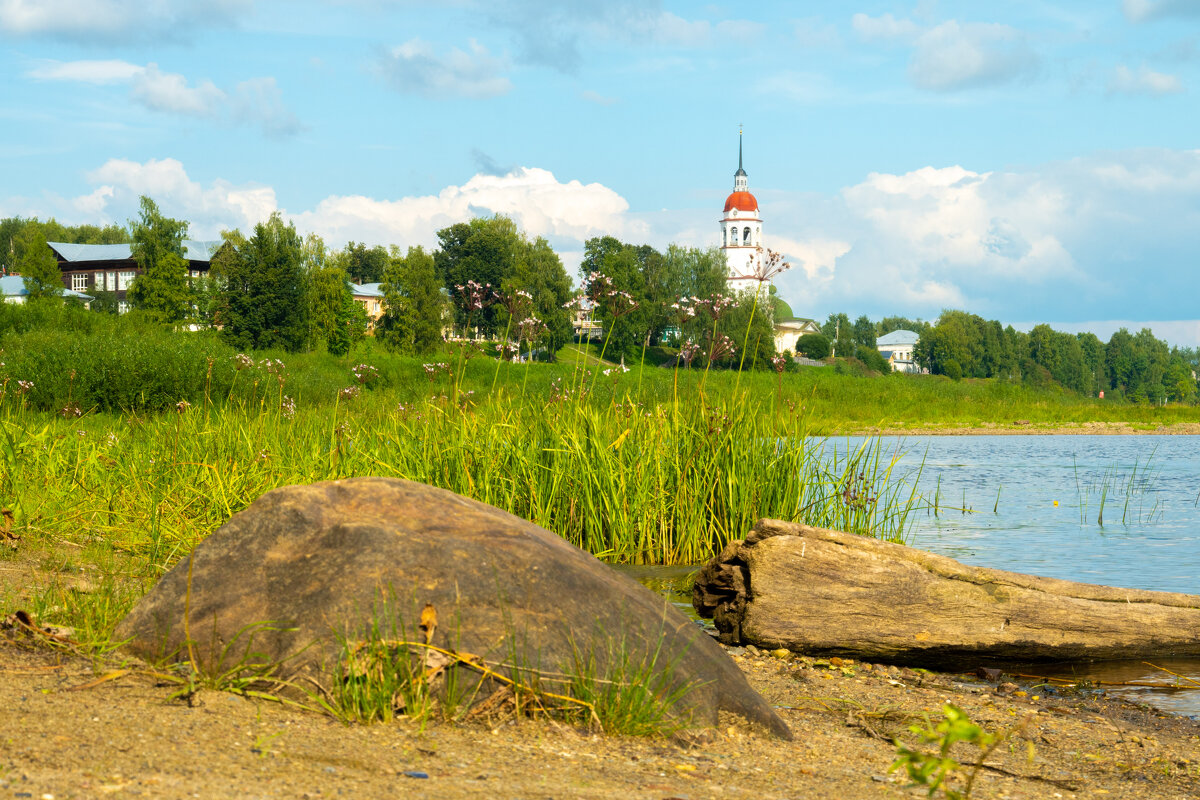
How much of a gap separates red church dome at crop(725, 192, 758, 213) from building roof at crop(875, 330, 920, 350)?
116 feet

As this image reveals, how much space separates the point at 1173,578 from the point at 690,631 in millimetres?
6337

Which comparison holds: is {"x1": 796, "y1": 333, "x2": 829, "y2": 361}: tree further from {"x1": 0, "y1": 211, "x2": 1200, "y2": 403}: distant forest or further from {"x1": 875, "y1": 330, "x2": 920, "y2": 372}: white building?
{"x1": 875, "y1": 330, "x2": 920, "y2": 372}: white building

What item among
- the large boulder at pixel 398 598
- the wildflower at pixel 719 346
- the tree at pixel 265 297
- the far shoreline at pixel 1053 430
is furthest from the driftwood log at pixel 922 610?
the tree at pixel 265 297

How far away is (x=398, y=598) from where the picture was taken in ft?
9.54

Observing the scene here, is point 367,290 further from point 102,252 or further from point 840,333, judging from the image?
point 840,333

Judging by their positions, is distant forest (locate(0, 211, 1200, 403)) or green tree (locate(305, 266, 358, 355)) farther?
distant forest (locate(0, 211, 1200, 403))

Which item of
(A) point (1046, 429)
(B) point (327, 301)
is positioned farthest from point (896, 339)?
(A) point (1046, 429)

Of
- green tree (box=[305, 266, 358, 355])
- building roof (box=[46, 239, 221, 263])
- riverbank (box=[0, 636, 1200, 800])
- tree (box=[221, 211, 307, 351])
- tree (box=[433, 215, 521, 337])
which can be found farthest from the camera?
building roof (box=[46, 239, 221, 263])

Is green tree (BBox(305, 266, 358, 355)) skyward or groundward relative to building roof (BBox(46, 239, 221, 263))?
groundward

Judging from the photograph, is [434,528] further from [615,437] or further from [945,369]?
[945,369]

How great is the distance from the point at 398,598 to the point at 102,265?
83.9 metres

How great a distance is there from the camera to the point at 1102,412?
38.8 m

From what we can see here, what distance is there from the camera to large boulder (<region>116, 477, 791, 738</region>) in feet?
9.44

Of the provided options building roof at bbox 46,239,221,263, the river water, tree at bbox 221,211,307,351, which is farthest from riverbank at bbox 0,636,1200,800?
building roof at bbox 46,239,221,263
